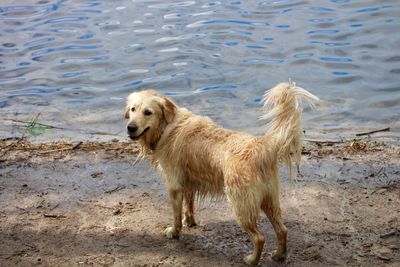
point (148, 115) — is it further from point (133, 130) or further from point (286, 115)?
point (286, 115)

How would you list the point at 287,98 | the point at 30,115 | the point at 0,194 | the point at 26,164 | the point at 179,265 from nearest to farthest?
the point at 287,98 → the point at 179,265 → the point at 0,194 → the point at 26,164 → the point at 30,115

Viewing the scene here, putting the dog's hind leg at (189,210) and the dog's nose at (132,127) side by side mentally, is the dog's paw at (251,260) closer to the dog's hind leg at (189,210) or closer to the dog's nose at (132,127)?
the dog's hind leg at (189,210)

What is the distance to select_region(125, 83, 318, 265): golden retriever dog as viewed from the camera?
472cm

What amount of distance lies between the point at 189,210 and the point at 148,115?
3.47 feet

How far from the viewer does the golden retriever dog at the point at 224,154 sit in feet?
15.5

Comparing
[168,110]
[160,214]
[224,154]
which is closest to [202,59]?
[160,214]

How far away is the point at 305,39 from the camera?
1102 cm

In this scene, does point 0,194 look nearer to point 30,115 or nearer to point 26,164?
point 26,164

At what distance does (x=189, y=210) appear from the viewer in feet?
19.2

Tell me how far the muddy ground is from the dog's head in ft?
3.16

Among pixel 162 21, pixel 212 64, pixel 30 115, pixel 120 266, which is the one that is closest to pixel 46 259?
pixel 120 266

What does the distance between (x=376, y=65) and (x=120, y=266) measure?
6394 mm

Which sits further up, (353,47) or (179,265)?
(353,47)

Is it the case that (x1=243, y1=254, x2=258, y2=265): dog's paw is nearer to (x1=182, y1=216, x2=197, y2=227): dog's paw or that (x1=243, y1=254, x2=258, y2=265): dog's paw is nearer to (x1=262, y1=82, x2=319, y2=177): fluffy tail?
(x1=182, y1=216, x2=197, y2=227): dog's paw
